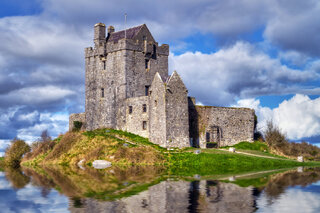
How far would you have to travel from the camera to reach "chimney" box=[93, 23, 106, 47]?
5181 centimetres

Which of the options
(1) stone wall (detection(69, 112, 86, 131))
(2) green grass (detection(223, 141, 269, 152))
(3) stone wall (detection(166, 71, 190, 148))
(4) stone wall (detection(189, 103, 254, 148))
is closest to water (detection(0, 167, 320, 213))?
(3) stone wall (detection(166, 71, 190, 148))

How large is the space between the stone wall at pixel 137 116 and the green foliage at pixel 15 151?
41.5ft

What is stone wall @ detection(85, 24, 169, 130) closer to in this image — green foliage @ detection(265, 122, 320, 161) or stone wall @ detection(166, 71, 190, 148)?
stone wall @ detection(166, 71, 190, 148)

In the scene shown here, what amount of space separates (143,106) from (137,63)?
6.78 meters

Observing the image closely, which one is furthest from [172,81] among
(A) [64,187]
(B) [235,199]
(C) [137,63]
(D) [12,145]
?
(B) [235,199]

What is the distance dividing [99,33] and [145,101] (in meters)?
12.6

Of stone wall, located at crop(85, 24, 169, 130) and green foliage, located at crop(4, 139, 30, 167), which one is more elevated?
stone wall, located at crop(85, 24, 169, 130)

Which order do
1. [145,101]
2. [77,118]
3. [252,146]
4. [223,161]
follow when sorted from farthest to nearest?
[77,118]
[252,146]
[145,101]
[223,161]

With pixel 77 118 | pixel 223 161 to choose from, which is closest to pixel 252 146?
pixel 223 161

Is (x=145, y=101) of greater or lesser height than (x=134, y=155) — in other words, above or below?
above

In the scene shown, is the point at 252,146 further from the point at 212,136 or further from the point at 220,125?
the point at 212,136

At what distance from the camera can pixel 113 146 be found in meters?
39.0

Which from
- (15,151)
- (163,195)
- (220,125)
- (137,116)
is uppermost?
(137,116)

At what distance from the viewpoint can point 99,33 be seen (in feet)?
170
